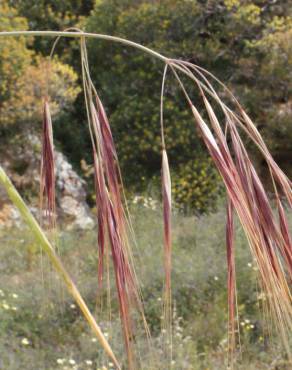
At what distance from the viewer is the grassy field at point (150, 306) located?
311cm

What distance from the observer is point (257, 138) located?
0.77 metres

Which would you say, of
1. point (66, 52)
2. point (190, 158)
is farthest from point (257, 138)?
point (66, 52)

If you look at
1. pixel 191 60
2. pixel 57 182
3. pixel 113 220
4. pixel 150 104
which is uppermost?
pixel 113 220

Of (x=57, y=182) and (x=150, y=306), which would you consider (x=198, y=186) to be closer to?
(x=57, y=182)

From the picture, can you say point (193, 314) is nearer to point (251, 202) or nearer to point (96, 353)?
point (96, 353)

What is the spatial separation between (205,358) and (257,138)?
2.51m

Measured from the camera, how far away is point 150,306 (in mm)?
3666

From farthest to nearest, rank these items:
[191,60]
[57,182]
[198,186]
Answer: [191,60] < [198,186] < [57,182]

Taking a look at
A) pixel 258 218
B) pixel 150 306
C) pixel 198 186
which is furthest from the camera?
pixel 198 186

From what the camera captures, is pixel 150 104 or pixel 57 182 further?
pixel 150 104

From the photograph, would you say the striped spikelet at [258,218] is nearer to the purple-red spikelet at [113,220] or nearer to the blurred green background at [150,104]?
the purple-red spikelet at [113,220]

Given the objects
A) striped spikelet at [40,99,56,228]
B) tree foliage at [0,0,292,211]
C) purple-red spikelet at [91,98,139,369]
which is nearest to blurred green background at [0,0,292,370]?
tree foliage at [0,0,292,211]

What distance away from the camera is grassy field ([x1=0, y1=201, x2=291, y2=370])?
3105mm

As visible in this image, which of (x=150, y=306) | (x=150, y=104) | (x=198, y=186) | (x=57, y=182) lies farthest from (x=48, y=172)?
(x=150, y=104)
